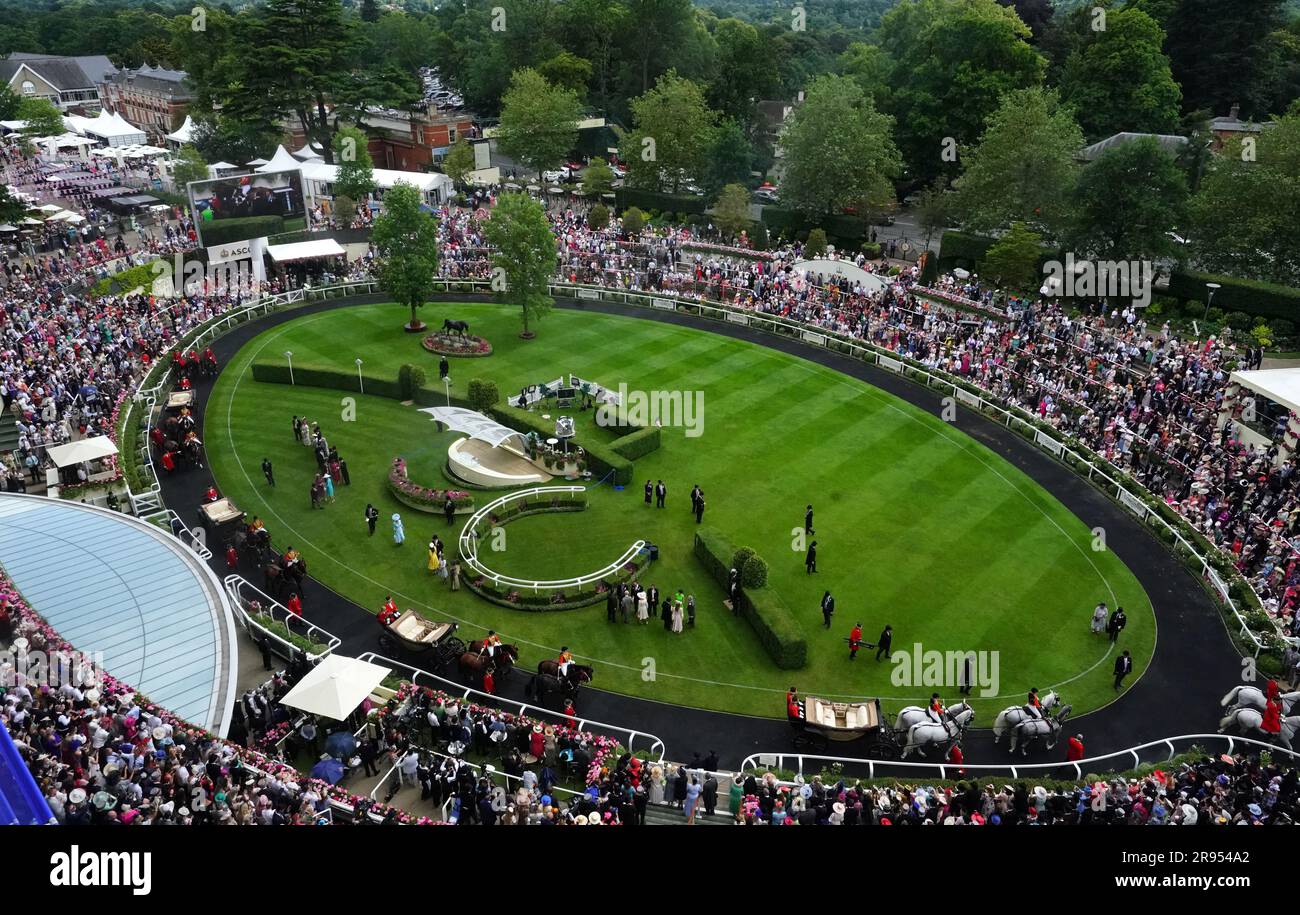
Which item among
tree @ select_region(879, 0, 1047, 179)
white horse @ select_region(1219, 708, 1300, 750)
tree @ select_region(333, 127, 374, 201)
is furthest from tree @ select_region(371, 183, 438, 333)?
white horse @ select_region(1219, 708, 1300, 750)

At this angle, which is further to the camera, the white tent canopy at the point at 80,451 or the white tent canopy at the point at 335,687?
the white tent canopy at the point at 80,451

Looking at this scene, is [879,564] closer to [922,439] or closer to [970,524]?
[970,524]

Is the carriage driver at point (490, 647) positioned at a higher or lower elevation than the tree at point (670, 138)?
lower

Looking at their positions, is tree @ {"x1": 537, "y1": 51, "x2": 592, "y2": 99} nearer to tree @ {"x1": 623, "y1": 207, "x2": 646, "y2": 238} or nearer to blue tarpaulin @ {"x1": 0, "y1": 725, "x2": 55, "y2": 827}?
tree @ {"x1": 623, "y1": 207, "x2": 646, "y2": 238}

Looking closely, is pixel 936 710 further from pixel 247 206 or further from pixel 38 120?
pixel 38 120

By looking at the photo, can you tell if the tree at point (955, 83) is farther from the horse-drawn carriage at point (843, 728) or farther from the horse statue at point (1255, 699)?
the horse-drawn carriage at point (843, 728)

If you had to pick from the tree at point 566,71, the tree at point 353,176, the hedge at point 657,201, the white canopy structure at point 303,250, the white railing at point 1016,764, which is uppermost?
the tree at point 566,71
